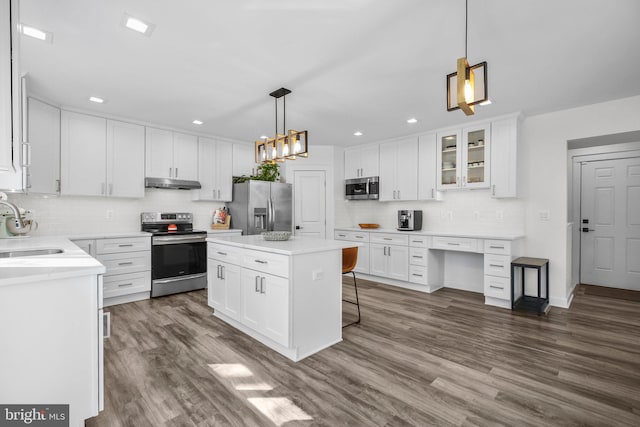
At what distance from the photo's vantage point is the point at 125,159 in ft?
14.5

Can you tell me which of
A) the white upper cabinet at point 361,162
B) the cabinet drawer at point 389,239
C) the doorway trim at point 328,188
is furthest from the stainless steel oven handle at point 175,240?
the white upper cabinet at point 361,162

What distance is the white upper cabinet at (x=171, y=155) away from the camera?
466 centimetres

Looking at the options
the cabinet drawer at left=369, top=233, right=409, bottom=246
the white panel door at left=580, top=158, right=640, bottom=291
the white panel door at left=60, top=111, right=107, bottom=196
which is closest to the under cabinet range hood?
the white panel door at left=60, top=111, right=107, bottom=196

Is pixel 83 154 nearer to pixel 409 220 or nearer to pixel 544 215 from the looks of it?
pixel 409 220

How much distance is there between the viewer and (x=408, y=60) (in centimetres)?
268

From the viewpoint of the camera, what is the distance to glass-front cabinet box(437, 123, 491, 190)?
4383 mm

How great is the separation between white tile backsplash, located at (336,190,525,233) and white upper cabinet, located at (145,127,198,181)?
287cm

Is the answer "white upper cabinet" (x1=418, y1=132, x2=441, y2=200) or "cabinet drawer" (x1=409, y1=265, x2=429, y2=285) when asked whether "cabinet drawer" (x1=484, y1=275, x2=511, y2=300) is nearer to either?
"cabinet drawer" (x1=409, y1=265, x2=429, y2=285)

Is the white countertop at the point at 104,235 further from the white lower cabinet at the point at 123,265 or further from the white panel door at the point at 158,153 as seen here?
the white panel door at the point at 158,153

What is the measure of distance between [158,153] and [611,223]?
7132 mm

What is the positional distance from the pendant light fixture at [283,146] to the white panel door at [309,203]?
2.40 meters

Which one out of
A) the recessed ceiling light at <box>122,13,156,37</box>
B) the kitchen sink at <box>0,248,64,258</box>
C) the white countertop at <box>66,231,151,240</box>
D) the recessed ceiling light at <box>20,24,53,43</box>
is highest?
the recessed ceiling light at <box>20,24,53,43</box>

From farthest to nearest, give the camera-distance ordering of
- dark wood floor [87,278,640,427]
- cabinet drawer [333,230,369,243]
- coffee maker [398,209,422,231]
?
1. cabinet drawer [333,230,369,243]
2. coffee maker [398,209,422,231]
3. dark wood floor [87,278,640,427]

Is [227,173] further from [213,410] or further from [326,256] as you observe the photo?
[213,410]
